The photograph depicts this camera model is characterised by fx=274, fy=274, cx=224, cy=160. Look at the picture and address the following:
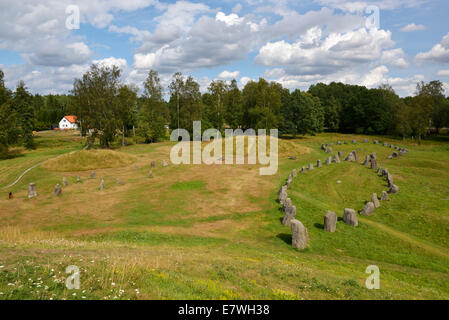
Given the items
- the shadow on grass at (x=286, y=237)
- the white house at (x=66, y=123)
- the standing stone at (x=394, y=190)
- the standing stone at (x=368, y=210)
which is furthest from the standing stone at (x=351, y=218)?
the white house at (x=66, y=123)

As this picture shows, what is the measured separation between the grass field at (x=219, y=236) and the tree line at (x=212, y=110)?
23.1m

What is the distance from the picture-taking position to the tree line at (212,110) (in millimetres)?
59750

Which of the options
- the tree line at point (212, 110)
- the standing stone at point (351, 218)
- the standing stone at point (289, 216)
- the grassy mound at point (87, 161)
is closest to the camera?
the standing stone at point (351, 218)

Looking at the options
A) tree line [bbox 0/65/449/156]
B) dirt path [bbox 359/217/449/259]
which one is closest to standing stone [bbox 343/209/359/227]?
dirt path [bbox 359/217/449/259]

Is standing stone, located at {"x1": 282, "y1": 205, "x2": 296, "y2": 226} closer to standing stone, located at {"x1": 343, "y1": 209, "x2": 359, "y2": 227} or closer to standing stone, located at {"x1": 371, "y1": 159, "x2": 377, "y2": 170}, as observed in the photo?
standing stone, located at {"x1": 343, "y1": 209, "x2": 359, "y2": 227}

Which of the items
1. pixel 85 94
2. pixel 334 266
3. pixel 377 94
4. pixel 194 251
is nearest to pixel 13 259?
pixel 194 251

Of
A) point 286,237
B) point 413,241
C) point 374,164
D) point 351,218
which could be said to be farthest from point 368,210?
point 374,164

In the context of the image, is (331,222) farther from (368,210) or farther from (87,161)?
(87,161)

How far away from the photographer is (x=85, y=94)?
A: 59344mm

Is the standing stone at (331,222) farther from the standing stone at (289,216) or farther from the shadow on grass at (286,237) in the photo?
the shadow on grass at (286,237)

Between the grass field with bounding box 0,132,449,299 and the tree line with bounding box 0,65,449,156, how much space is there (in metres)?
23.1

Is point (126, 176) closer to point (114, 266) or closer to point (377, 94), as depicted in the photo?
point (114, 266)

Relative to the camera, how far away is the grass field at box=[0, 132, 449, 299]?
894 cm
